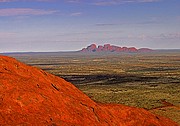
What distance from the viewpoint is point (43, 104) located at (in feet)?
77.8

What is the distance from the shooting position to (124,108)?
1289 inches

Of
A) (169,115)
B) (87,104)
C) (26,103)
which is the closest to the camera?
(26,103)

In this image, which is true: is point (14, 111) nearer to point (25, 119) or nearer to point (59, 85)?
point (25, 119)

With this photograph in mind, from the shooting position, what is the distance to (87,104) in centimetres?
2711

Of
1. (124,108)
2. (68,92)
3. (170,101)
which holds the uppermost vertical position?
(68,92)

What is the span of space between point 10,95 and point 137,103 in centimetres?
4826

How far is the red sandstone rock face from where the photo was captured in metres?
22.0

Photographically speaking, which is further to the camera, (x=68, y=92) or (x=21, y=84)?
(x=68, y=92)

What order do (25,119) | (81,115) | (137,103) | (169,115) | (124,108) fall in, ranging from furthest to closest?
(137,103) < (169,115) < (124,108) < (81,115) < (25,119)

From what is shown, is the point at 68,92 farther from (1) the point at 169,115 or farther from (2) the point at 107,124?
(1) the point at 169,115

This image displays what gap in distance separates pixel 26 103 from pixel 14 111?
1.20 m

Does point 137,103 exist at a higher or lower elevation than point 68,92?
lower

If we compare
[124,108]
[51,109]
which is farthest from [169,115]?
[51,109]

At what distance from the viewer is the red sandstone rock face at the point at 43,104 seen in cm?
2198
